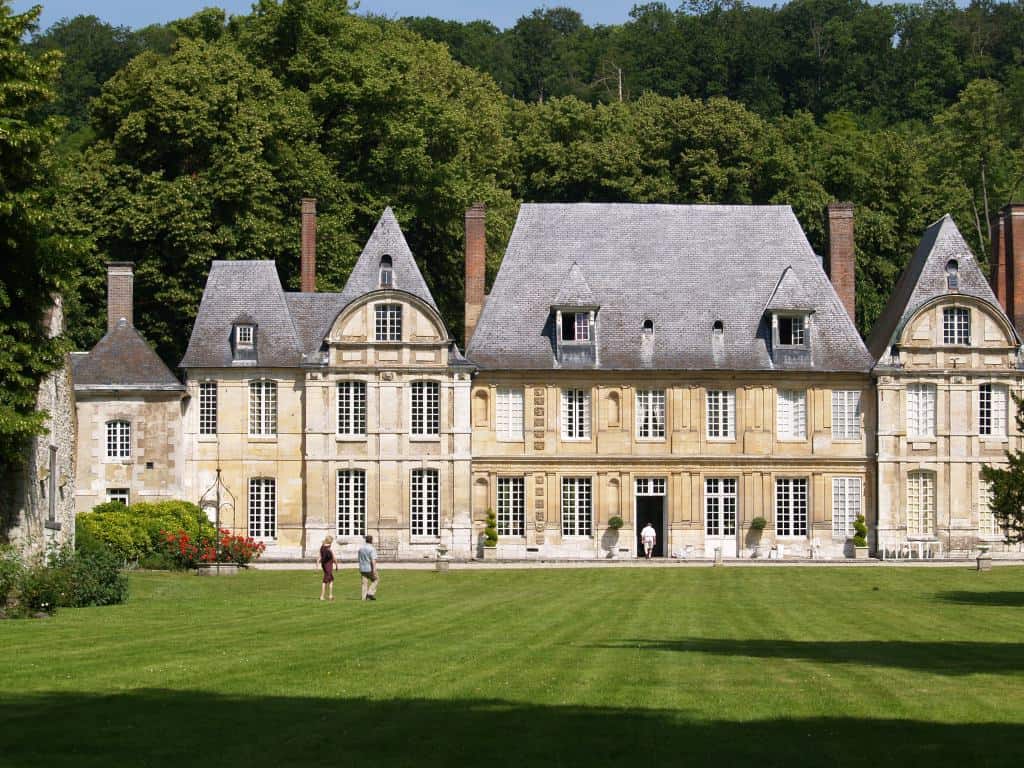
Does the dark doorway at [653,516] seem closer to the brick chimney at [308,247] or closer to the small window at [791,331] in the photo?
the small window at [791,331]

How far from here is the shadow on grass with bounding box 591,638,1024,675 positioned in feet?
58.3

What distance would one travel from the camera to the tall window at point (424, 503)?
47.6 m

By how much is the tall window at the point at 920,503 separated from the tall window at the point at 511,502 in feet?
36.2

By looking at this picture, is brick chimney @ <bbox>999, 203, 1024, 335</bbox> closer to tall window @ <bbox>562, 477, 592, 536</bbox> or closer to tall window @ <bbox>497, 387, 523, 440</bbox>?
tall window @ <bbox>562, 477, 592, 536</bbox>

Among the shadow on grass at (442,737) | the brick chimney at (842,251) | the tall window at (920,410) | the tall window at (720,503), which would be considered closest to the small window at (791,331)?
the brick chimney at (842,251)

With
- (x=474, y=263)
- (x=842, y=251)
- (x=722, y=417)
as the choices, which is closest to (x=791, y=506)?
(x=722, y=417)

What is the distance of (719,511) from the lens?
48.7m

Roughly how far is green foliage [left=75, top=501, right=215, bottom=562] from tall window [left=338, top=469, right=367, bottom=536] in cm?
572

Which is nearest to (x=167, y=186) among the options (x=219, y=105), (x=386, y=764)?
(x=219, y=105)

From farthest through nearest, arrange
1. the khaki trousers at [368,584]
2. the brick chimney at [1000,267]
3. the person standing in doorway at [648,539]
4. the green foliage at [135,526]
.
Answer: the brick chimney at [1000,267] < the person standing in doorway at [648,539] < the green foliage at [135,526] < the khaki trousers at [368,584]

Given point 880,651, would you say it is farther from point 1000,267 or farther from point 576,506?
point 1000,267

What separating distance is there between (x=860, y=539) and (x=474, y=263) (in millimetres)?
13578

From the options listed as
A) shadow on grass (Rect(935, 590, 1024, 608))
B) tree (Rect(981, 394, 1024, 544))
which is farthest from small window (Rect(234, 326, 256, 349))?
tree (Rect(981, 394, 1024, 544))

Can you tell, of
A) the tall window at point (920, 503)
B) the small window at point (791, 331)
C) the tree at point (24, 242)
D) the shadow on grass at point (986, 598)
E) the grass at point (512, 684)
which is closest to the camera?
the grass at point (512, 684)
